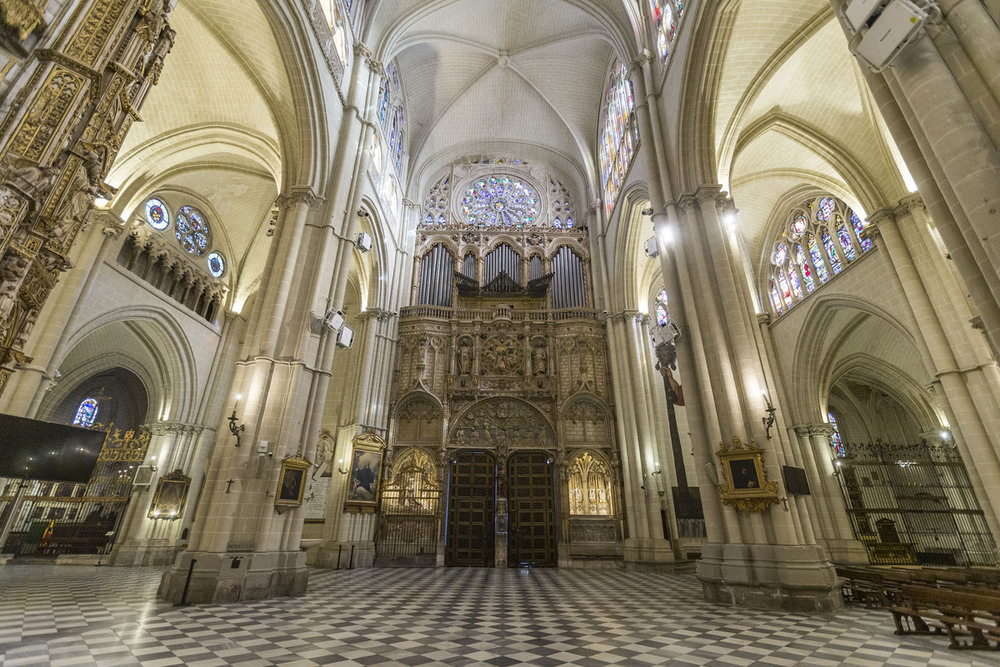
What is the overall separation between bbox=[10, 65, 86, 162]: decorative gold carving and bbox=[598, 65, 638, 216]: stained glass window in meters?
15.0

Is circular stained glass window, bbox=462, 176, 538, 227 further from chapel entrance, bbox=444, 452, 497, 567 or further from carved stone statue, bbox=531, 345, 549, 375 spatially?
chapel entrance, bbox=444, 452, 497, 567

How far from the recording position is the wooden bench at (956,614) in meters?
4.40

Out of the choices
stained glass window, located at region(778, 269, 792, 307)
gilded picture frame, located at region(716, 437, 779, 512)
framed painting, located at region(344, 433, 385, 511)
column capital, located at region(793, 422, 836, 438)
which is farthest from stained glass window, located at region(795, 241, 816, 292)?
framed painting, located at region(344, 433, 385, 511)

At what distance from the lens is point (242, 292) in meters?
18.3

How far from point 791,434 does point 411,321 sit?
1427 cm

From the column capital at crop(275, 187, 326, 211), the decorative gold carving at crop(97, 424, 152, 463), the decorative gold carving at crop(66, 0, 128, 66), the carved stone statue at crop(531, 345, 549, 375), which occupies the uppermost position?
the column capital at crop(275, 187, 326, 211)

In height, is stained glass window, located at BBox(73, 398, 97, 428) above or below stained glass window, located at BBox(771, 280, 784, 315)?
below

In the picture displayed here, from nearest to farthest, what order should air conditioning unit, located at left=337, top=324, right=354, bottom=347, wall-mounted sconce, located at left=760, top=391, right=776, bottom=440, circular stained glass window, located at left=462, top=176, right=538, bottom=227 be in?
wall-mounted sconce, located at left=760, top=391, right=776, bottom=440 → air conditioning unit, located at left=337, top=324, right=354, bottom=347 → circular stained glass window, located at left=462, top=176, right=538, bottom=227

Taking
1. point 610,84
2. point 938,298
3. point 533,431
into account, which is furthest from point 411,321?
point 938,298

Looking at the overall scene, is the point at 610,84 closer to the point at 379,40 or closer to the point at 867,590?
the point at 379,40

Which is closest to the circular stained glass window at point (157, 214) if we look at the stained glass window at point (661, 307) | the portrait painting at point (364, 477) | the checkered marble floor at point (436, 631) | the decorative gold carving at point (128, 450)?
the decorative gold carving at point (128, 450)

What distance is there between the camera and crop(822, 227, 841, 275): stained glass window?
14391 mm

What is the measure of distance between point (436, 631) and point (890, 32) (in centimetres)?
775

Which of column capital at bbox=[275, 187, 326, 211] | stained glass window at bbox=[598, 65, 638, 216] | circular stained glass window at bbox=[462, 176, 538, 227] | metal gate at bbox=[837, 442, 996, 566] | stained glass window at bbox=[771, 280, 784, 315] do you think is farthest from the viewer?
circular stained glass window at bbox=[462, 176, 538, 227]
